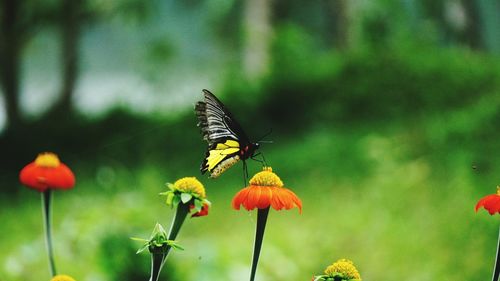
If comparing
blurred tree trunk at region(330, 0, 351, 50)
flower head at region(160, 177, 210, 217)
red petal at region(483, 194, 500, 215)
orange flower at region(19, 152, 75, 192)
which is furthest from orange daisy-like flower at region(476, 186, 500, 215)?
blurred tree trunk at region(330, 0, 351, 50)

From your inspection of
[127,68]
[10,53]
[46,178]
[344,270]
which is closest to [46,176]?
[46,178]

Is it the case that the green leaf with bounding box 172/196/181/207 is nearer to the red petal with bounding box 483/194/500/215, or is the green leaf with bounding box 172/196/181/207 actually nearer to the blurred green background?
the red petal with bounding box 483/194/500/215

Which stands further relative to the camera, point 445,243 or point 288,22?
point 288,22

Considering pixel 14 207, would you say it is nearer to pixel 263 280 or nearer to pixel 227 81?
pixel 227 81

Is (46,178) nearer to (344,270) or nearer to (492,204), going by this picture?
(344,270)

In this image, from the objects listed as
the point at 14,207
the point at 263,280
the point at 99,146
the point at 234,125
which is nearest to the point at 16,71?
the point at 99,146

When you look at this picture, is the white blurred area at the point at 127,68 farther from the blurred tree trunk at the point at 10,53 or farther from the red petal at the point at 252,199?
the red petal at the point at 252,199
